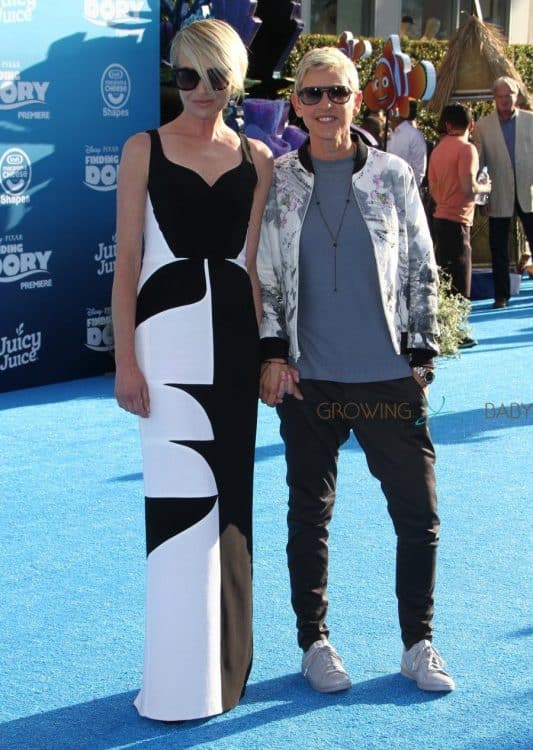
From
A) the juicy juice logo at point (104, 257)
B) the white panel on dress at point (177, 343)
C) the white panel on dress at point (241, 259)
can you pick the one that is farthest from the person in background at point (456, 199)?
the white panel on dress at point (177, 343)

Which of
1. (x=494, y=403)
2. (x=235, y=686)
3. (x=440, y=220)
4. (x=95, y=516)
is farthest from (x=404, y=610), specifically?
(x=440, y=220)

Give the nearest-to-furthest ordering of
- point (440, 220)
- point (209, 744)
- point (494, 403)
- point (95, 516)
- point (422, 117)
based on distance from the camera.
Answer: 1. point (209, 744)
2. point (95, 516)
3. point (494, 403)
4. point (440, 220)
5. point (422, 117)

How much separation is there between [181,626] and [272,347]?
2.76ft

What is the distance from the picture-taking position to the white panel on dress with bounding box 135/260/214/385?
321 cm

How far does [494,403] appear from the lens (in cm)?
762

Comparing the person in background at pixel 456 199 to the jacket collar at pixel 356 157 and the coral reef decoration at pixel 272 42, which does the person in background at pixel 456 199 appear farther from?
the jacket collar at pixel 356 157

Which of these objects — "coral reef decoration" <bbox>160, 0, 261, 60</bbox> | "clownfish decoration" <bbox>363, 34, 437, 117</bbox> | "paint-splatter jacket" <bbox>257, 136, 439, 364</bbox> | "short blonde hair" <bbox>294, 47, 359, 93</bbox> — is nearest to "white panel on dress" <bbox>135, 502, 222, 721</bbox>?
"paint-splatter jacket" <bbox>257, 136, 439, 364</bbox>

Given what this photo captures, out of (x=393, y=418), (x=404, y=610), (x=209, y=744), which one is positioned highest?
(x=393, y=418)

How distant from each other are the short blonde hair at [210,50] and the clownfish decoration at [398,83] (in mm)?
8346

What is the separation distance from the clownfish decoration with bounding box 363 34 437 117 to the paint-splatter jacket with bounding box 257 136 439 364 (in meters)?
8.09

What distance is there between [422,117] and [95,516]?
11.6 metres

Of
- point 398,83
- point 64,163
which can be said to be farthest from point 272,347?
point 398,83

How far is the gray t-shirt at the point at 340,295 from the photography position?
3.37 metres

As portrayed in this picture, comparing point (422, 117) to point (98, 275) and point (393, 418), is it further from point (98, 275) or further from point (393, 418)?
point (393, 418)
